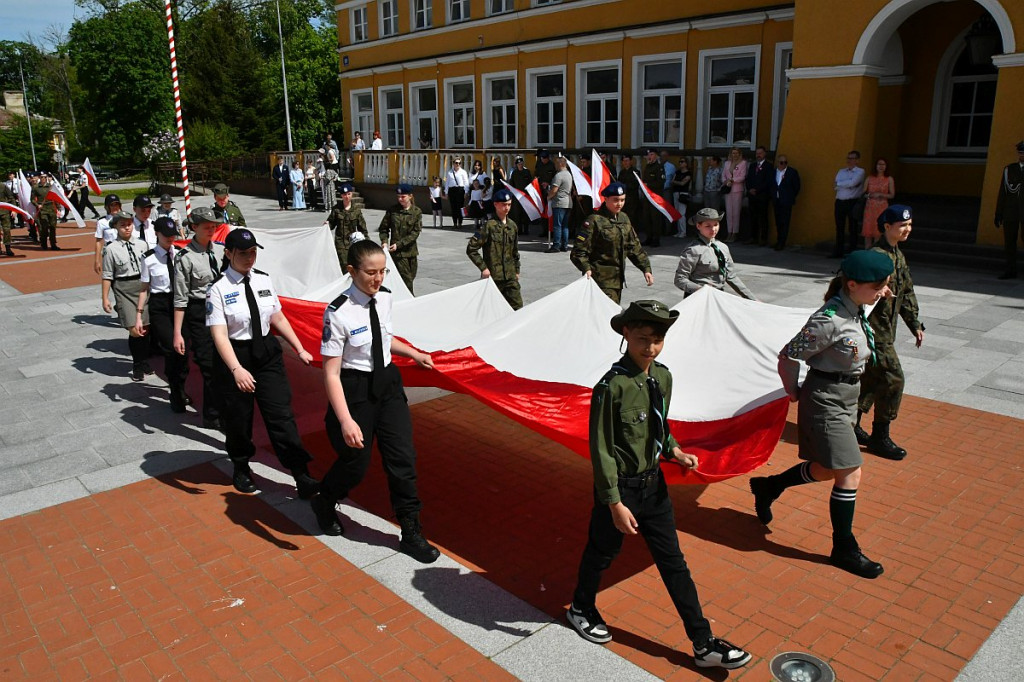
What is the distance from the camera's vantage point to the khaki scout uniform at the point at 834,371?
16.5 feet

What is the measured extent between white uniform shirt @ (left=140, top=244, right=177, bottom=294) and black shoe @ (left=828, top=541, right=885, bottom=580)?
6935 millimetres

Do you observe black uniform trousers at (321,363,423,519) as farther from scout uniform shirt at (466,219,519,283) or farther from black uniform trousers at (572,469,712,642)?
scout uniform shirt at (466,219,519,283)

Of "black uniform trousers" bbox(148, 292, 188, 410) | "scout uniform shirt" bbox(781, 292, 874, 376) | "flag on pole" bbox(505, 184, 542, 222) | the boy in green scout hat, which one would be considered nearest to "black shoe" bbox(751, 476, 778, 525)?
"scout uniform shirt" bbox(781, 292, 874, 376)

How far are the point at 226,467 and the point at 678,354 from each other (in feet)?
13.4

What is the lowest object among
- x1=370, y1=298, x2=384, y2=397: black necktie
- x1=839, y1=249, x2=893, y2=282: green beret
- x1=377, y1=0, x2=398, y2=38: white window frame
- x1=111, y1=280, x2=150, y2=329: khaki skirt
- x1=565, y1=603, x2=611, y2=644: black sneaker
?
x1=565, y1=603, x2=611, y2=644: black sneaker

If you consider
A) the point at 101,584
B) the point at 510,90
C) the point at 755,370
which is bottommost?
the point at 101,584

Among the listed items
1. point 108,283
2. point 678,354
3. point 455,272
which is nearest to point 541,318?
point 678,354

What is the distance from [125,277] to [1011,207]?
13939mm

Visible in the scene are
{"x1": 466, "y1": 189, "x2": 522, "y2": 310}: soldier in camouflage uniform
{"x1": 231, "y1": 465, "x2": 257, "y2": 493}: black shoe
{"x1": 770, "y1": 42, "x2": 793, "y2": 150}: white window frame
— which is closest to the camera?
{"x1": 231, "y1": 465, "x2": 257, "y2": 493}: black shoe

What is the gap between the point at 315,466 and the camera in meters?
7.16

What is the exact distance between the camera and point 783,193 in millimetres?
17719

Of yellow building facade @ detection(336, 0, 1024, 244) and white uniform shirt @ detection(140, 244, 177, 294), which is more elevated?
yellow building facade @ detection(336, 0, 1024, 244)

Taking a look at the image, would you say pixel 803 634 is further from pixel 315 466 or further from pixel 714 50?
pixel 714 50

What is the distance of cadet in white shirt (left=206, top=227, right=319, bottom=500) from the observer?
6004 mm
